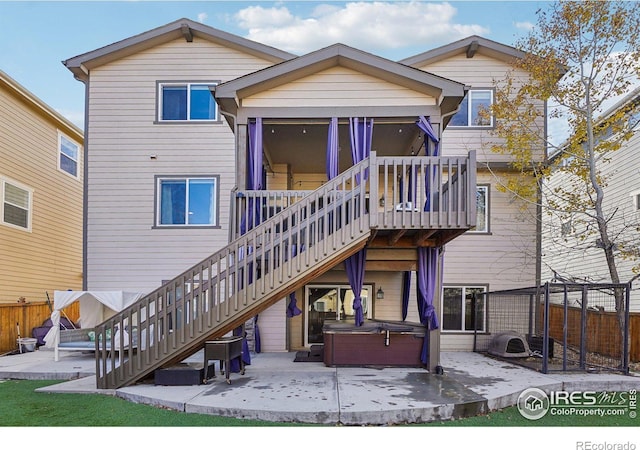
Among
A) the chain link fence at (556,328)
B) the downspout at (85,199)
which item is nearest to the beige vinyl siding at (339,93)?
the chain link fence at (556,328)

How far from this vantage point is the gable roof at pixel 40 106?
37.8 ft

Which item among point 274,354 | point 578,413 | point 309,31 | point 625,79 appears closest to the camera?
point 578,413

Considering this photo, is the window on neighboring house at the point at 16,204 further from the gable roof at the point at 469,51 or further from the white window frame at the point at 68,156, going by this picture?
the gable roof at the point at 469,51

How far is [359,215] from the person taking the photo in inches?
285

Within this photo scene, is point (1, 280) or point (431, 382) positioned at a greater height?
point (1, 280)

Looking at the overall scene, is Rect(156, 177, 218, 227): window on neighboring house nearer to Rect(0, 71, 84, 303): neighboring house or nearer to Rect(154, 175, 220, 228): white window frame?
Rect(154, 175, 220, 228): white window frame

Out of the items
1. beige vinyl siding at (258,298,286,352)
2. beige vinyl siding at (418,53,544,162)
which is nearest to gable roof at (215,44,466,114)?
beige vinyl siding at (418,53,544,162)

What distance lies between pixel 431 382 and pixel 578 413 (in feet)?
6.84

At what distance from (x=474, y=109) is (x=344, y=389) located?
27.5 feet

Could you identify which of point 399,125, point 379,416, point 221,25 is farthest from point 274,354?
point 221,25

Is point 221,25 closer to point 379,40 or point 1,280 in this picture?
point 379,40

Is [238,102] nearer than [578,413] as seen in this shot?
No

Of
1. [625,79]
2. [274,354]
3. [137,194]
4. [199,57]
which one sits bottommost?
[274,354]

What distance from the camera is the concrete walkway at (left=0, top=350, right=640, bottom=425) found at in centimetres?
545
